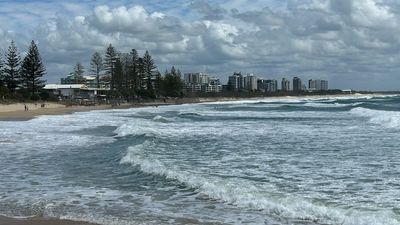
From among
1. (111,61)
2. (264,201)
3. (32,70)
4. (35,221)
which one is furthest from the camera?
(111,61)

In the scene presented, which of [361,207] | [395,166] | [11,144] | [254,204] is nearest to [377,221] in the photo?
[361,207]

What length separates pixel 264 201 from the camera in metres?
9.52

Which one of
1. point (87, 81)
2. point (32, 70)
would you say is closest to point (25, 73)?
point (32, 70)

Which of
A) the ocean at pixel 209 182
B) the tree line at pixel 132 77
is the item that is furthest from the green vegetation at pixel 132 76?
the ocean at pixel 209 182

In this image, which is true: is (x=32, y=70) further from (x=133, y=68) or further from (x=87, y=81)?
(x=87, y=81)

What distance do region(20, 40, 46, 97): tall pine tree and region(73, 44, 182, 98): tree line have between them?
2002cm

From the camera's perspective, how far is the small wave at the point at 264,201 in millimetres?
8188

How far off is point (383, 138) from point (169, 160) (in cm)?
989

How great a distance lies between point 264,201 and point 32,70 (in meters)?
82.7

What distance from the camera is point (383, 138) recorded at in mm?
21359

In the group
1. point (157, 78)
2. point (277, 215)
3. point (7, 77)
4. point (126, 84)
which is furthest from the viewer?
point (157, 78)

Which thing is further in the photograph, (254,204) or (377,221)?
(254,204)

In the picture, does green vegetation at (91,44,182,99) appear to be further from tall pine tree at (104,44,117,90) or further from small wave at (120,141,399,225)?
small wave at (120,141,399,225)

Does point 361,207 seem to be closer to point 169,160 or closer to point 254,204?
point 254,204
